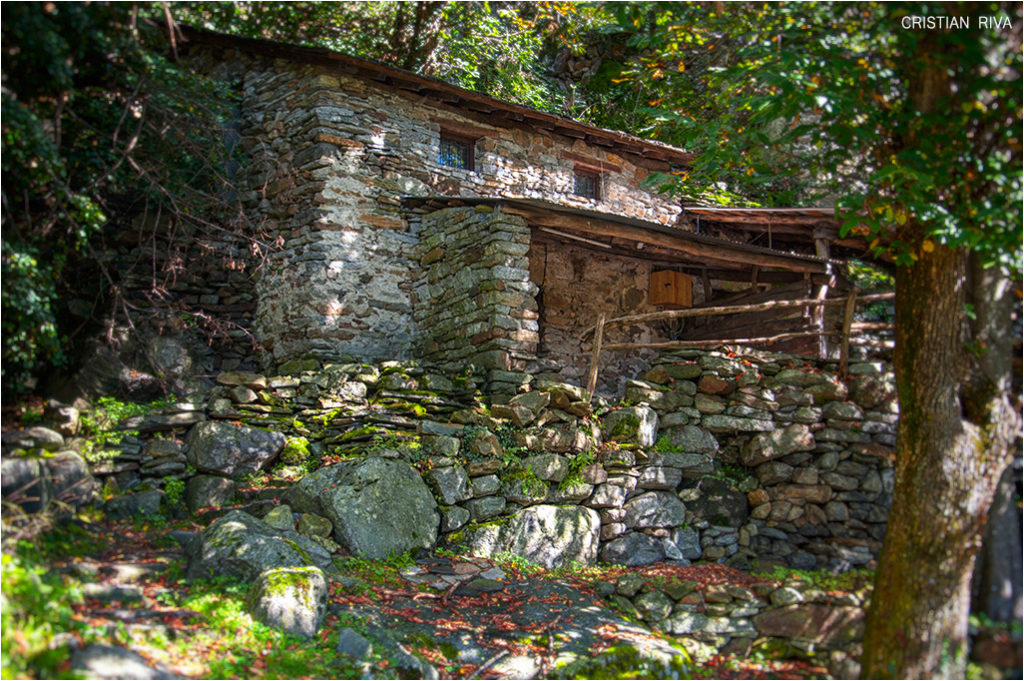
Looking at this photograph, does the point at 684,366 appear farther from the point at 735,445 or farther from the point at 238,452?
the point at 238,452

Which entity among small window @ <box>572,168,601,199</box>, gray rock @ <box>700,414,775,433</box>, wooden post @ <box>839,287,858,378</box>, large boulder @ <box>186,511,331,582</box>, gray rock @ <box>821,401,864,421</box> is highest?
small window @ <box>572,168,601,199</box>

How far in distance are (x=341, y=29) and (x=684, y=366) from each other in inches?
396

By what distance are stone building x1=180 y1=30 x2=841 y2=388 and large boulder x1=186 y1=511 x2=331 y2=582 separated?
3.20m

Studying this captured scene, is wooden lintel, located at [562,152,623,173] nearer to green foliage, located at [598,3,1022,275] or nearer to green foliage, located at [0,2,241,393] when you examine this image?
green foliage, located at [598,3,1022,275]

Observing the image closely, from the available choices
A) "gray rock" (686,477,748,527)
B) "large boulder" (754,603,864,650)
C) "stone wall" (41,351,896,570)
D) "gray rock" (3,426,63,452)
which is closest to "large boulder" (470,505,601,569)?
"stone wall" (41,351,896,570)

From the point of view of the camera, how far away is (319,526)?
6.42 metres

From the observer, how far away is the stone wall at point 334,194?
9.87 m

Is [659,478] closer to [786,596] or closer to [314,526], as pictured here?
[786,596]

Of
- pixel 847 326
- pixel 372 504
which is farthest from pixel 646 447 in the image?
pixel 372 504

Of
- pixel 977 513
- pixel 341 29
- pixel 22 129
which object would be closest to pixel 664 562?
pixel 977 513

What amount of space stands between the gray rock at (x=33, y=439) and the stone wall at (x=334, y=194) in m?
3.98

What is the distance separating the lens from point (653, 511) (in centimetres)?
762

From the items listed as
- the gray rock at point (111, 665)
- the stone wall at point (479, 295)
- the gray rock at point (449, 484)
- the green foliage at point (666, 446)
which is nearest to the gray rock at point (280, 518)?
the gray rock at point (449, 484)

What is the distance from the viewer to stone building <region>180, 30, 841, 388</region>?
921cm
